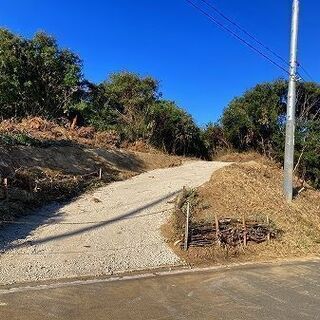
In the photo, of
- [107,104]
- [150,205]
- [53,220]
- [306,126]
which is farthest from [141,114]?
[53,220]

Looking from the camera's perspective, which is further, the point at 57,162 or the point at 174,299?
the point at 57,162

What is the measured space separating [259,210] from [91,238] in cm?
527

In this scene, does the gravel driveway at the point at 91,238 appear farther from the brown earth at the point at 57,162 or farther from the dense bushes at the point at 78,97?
the dense bushes at the point at 78,97

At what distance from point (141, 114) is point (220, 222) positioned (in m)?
15.5

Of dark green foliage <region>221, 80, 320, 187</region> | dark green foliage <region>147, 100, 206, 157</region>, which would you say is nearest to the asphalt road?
dark green foliage <region>147, 100, 206, 157</region>

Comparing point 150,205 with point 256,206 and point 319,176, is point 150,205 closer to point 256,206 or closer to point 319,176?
A: point 256,206

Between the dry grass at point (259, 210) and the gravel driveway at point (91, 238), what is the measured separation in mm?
915

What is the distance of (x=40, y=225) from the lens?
11.5 meters

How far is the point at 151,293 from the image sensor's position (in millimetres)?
8320

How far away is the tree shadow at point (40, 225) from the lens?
33.5ft

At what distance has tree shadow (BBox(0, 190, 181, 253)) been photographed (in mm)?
10211

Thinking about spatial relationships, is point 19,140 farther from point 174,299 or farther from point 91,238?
point 174,299

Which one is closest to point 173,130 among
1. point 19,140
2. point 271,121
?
point 271,121

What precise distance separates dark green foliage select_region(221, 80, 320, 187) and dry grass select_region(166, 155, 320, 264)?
1020 centimetres
